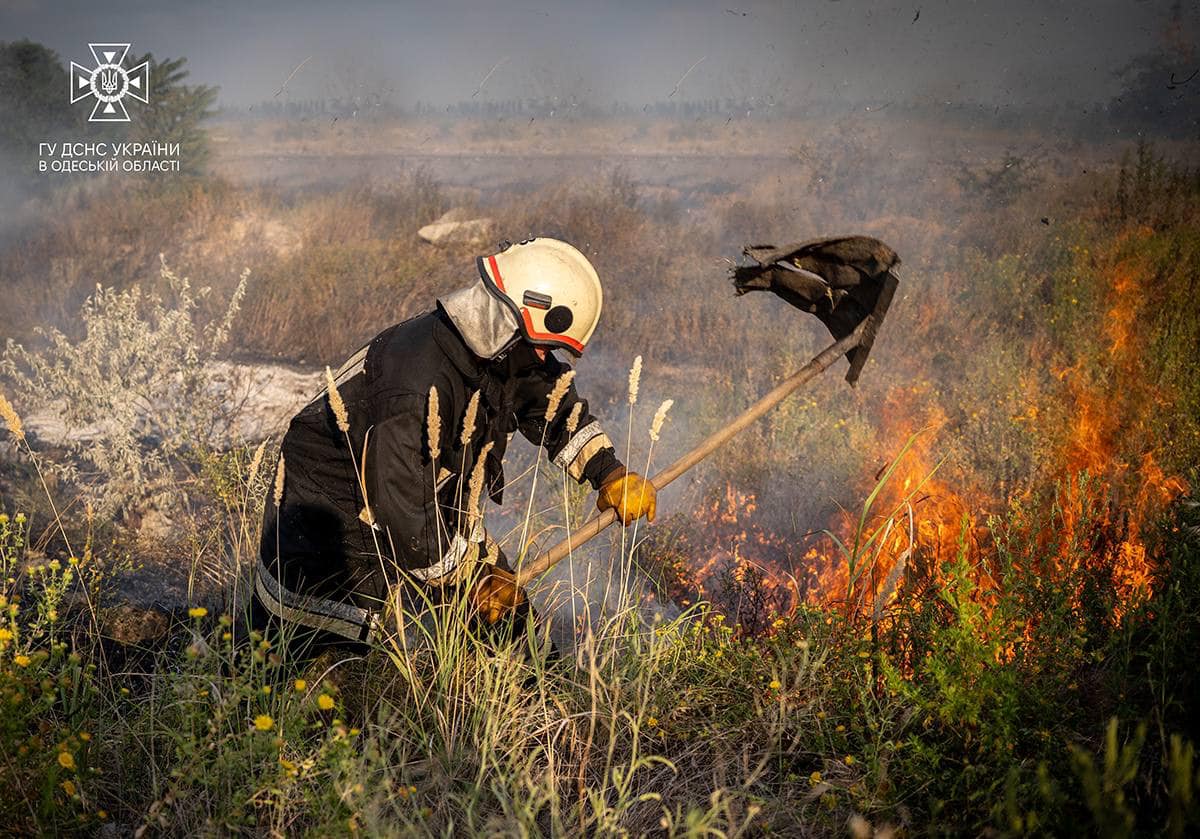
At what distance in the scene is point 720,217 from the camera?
12.2 metres

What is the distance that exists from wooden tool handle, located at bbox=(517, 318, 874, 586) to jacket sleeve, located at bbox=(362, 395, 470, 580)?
287 mm

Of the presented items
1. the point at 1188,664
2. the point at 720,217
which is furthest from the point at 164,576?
the point at 720,217

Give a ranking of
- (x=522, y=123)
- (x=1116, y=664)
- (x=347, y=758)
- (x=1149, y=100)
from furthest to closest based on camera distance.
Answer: (x=522, y=123), (x=1149, y=100), (x=1116, y=664), (x=347, y=758)

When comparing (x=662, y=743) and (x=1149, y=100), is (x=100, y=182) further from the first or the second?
(x=1149, y=100)

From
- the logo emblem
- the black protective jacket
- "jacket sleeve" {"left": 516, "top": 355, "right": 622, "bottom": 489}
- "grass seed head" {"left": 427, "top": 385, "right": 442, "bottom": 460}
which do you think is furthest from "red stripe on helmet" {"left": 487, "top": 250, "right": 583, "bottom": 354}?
the logo emblem

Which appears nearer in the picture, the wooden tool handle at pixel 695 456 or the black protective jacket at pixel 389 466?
the black protective jacket at pixel 389 466

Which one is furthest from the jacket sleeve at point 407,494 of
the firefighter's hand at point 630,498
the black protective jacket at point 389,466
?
the firefighter's hand at point 630,498

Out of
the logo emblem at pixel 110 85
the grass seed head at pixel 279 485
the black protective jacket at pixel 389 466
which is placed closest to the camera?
the grass seed head at pixel 279 485

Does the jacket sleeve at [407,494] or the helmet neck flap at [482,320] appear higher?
the helmet neck flap at [482,320]

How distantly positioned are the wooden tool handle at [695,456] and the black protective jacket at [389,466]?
0.28m

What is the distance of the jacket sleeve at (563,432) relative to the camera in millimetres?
3551

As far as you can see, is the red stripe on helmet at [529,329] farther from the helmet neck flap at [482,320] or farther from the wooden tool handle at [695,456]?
the wooden tool handle at [695,456]

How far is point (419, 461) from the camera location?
114 inches

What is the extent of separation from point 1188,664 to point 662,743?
4.82 feet
